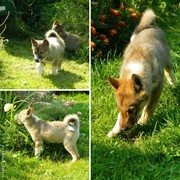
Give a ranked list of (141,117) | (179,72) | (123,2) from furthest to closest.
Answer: (123,2)
(179,72)
(141,117)

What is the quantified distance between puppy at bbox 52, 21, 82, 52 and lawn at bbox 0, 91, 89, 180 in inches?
17.3

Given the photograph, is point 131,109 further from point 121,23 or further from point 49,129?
point 121,23

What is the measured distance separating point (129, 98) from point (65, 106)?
59cm

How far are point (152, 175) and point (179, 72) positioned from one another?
5.07 feet

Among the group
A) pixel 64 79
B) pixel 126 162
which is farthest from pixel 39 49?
pixel 126 162

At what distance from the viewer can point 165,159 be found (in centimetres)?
457

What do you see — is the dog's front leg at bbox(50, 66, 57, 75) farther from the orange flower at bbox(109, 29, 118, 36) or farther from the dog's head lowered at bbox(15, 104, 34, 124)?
the orange flower at bbox(109, 29, 118, 36)

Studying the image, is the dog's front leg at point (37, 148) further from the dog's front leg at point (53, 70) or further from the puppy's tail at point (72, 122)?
the dog's front leg at point (53, 70)

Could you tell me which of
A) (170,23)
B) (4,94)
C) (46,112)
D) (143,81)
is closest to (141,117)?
(143,81)

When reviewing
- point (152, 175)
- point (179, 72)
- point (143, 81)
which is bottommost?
point (152, 175)

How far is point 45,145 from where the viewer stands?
4.57 metres

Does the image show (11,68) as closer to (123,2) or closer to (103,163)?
(103,163)

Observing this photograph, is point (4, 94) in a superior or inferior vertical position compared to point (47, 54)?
inferior

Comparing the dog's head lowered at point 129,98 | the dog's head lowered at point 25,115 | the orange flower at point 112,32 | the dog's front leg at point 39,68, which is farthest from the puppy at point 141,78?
the dog's head lowered at point 25,115
